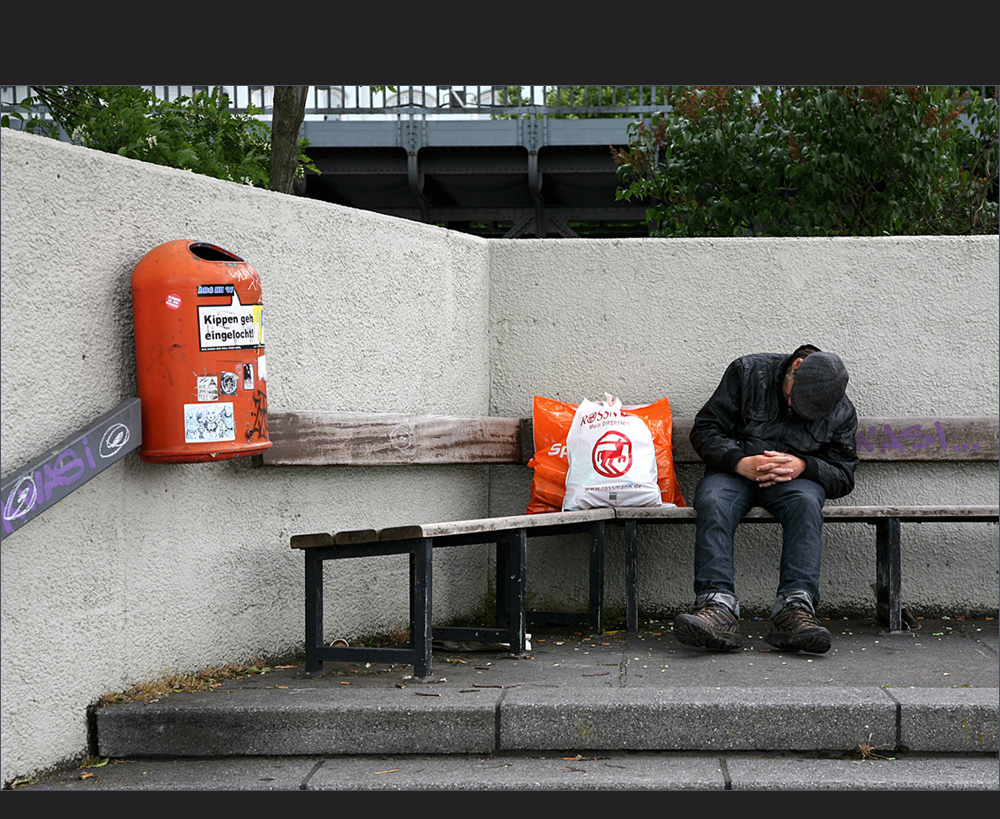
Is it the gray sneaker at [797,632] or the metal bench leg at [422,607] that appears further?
the gray sneaker at [797,632]

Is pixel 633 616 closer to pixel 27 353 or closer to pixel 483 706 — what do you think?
pixel 483 706

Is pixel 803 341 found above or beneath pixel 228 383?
above

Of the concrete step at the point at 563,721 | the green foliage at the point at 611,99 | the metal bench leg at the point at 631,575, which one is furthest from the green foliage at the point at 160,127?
the green foliage at the point at 611,99

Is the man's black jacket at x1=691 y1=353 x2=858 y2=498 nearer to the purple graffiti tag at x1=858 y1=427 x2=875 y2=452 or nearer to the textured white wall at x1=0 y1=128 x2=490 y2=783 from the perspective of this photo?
the purple graffiti tag at x1=858 y1=427 x2=875 y2=452

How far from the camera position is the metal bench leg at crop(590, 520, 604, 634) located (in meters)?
4.83

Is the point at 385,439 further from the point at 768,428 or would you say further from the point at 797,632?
the point at 797,632

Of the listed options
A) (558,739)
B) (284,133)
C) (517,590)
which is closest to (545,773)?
(558,739)

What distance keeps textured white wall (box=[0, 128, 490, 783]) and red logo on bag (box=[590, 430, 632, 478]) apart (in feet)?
2.62

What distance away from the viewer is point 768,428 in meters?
4.80

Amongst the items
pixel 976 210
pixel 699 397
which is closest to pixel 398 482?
pixel 699 397

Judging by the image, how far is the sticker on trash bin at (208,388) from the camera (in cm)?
360

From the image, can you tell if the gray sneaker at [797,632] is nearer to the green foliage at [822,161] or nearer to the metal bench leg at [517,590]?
the metal bench leg at [517,590]

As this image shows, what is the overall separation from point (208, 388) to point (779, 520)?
2503mm

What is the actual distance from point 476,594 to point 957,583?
2405 millimetres
